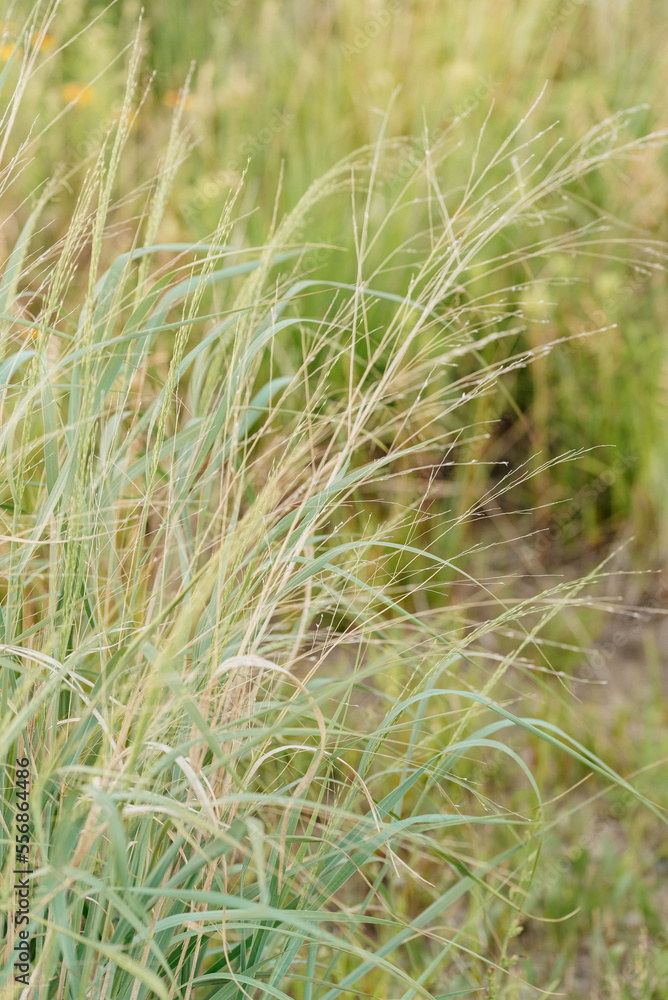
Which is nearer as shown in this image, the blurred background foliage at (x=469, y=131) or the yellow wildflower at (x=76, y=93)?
the blurred background foliage at (x=469, y=131)

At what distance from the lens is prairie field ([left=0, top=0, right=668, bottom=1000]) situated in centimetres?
84

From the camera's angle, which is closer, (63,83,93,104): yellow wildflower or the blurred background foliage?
the blurred background foliage

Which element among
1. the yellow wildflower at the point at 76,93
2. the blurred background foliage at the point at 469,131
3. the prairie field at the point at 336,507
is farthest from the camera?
the yellow wildflower at the point at 76,93

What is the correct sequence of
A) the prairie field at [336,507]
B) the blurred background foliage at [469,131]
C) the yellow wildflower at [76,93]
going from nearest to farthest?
the prairie field at [336,507]
the blurred background foliage at [469,131]
the yellow wildflower at [76,93]

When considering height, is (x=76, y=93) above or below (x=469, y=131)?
above

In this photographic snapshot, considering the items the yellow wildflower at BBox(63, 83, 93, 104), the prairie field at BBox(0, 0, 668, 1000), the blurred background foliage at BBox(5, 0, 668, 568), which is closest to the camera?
the prairie field at BBox(0, 0, 668, 1000)

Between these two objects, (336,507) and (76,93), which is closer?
(336,507)

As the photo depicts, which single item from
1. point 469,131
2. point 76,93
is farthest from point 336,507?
point 76,93

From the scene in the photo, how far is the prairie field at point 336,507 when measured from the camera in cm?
84

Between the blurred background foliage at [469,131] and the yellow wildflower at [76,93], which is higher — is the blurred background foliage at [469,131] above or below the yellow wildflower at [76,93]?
below

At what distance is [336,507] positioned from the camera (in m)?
1.03

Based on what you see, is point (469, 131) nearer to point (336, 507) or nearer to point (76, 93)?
point (76, 93)

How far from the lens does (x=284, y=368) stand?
2.29 m

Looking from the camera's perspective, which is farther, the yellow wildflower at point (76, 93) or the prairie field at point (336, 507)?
the yellow wildflower at point (76, 93)
